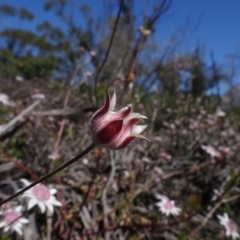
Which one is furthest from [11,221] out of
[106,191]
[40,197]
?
[106,191]

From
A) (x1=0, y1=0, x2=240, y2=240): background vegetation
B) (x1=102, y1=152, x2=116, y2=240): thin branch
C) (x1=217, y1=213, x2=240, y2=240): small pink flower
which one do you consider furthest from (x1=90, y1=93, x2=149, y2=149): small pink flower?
(x1=217, y1=213, x2=240, y2=240): small pink flower

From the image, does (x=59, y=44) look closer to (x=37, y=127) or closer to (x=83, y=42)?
(x=83, y=42)

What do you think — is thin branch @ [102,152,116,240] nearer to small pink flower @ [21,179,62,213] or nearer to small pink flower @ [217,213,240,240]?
small pink flower @ [21,179,62,213]

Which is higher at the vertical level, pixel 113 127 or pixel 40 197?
pixel 113 127

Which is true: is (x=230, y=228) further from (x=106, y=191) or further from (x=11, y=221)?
(x=11, y=221)

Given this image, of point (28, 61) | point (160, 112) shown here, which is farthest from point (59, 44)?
point (160, 112)

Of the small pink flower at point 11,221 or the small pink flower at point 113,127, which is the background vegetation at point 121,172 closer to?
the small pink flower at point 11,221

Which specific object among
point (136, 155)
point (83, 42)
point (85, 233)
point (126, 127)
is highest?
point (83, 42)

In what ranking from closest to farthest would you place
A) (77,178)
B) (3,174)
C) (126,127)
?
(126,127), (3,174), (77,178)

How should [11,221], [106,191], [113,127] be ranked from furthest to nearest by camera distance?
[106,191] < [11,221] < [113,127]
